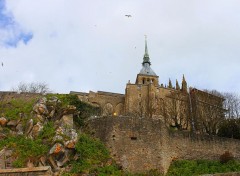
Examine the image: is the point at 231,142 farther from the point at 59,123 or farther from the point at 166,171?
the point at 59,123

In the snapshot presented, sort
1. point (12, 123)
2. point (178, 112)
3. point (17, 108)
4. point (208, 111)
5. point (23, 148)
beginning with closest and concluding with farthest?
point (23, 148), point (12, 123), point (17, 108), point (208, 111), point (178, 112)

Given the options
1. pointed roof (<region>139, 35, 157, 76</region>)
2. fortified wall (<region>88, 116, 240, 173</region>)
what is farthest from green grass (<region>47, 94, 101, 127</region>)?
pointed roof (<region>139, 35, 157, 76</region>)

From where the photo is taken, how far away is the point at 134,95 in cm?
5800

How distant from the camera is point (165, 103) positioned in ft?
151

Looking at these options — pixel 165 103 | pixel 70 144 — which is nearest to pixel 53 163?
pixel 70 144

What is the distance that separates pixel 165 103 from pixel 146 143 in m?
22.2

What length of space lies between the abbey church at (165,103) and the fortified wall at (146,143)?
815cm

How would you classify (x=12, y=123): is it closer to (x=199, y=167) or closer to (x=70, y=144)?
(x=70, y=144)

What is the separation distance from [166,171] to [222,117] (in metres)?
14.7

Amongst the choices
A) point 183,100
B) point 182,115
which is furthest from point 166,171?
point 183,100

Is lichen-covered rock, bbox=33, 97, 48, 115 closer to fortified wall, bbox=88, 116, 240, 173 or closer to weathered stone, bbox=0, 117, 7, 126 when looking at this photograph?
weathered stone, bbox=0, 117, 7, 126

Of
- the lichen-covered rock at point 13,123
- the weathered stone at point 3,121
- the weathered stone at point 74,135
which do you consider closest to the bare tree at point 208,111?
the weathered stone at point 74,135

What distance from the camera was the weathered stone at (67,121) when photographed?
81.5ft

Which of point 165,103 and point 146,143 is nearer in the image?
point 146,143
